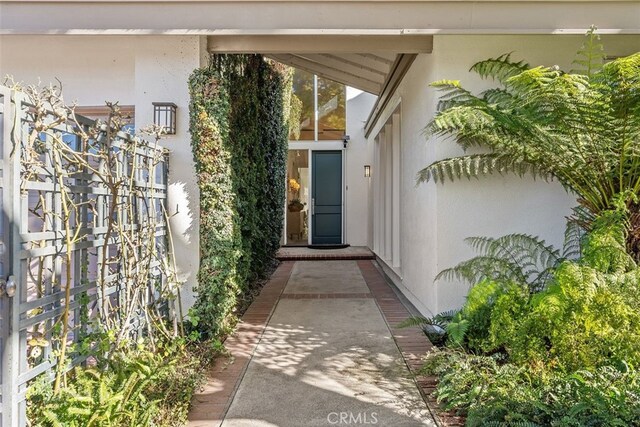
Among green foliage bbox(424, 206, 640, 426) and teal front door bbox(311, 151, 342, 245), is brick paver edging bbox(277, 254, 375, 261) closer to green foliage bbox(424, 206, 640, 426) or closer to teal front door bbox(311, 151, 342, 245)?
teal front door bbox(311, 151, 342, 245)

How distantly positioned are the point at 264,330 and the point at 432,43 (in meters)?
3.28

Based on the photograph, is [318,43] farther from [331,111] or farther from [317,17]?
[331,111]

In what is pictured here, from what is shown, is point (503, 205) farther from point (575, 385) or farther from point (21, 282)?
point (21, 282)

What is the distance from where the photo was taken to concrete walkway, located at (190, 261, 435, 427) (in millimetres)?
2588

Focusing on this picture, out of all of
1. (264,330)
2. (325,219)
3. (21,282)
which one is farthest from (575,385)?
(325,219)

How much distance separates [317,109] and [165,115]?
23.3 feet

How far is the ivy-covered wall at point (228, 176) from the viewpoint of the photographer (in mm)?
3715

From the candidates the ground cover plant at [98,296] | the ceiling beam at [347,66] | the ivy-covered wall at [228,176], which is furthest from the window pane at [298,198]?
the ground cover plant at [98,296]

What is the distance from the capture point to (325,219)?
10648 millimetres

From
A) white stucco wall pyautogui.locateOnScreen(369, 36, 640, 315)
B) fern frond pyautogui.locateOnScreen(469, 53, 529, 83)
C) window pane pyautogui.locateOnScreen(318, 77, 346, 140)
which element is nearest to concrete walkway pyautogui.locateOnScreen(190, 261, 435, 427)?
white stucco wall pyautogui.locateOnScreen(369, 36, 640, 315)

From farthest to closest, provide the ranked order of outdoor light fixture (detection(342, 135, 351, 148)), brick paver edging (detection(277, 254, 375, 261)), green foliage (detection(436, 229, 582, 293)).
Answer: outdoor light fixture (detection(342, 135, 351, 148)) → brick paver edging (detection(277, 254, 375, 261)) → green foliage (detection(436, 229, 582, 293))

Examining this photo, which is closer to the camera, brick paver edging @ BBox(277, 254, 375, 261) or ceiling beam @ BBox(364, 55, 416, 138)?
ceiling beam @ BBox(364, 55, 416, 138)

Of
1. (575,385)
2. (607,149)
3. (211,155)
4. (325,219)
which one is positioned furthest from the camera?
(325,219)

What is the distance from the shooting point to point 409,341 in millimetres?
3818
